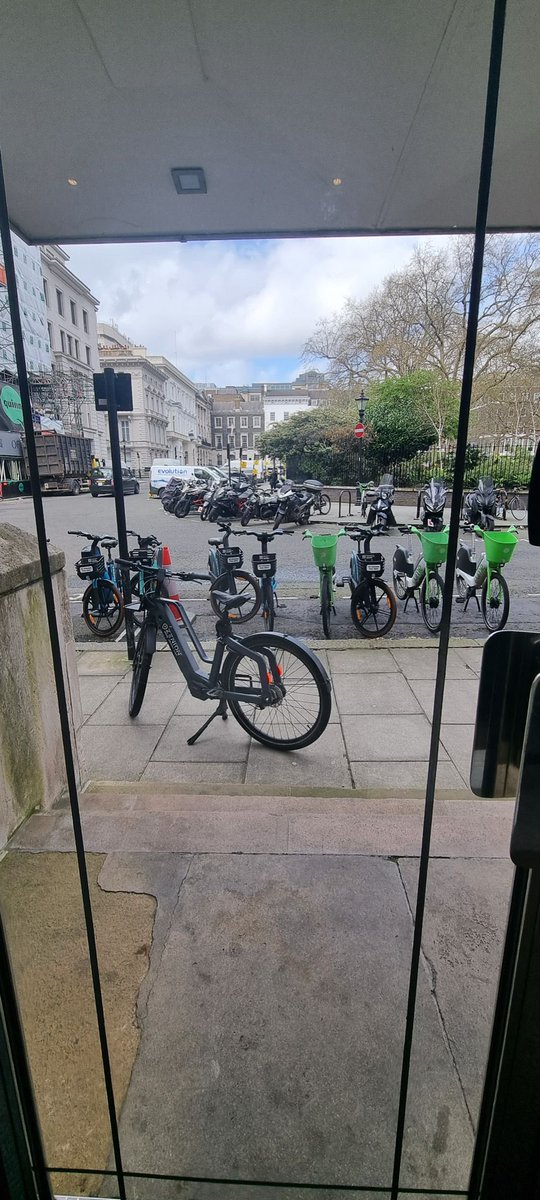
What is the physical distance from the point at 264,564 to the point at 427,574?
1.60m

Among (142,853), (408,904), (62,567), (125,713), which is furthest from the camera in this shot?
(125,713)

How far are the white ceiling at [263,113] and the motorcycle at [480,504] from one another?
506cm

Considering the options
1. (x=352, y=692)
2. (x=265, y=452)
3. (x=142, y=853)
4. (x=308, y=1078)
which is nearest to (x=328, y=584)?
(x=352, y=692)

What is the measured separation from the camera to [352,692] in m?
3.59

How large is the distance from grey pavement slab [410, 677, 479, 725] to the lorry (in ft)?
7.38

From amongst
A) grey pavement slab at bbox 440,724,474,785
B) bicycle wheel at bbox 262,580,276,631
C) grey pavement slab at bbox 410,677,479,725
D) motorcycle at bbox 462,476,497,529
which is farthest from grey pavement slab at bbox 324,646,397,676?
motorcycle at bbox 462,476,497,529

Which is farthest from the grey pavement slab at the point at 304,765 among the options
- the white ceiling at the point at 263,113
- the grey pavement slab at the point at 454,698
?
the white ceiling at the point at 263,113

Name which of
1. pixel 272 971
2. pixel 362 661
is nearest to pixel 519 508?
pixel 272 971

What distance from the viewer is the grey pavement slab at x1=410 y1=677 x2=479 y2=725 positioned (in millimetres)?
3148

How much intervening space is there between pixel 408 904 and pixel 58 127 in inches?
112

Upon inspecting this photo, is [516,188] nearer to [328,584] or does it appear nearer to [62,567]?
[62,567]

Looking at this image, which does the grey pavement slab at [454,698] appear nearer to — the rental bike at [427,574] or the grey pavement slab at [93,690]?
the rental bike at [427,574]

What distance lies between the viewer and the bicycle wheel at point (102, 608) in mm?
4980

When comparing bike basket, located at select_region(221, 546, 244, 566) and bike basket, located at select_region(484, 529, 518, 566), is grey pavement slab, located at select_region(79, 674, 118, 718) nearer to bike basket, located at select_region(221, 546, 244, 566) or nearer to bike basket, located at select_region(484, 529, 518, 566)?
bike basket, located at select_region(221, 546, 244, 566)
